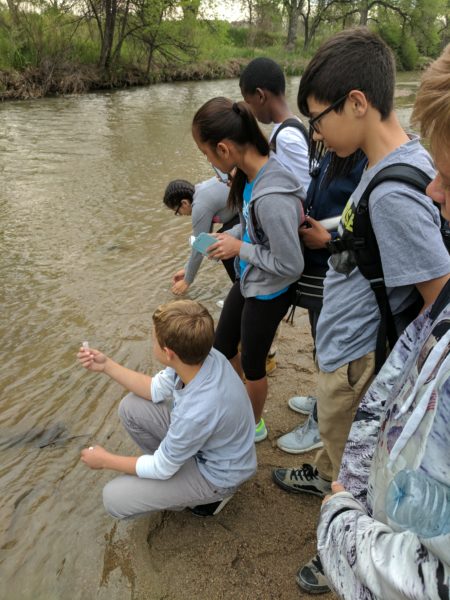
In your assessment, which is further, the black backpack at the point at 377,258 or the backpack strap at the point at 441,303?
the black backpack at the point at 377,258

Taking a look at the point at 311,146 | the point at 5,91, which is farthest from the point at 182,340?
the point at 5,91

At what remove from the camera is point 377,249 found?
141 cm

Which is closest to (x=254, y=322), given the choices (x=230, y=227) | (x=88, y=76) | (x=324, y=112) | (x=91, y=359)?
(x=91, y=359)

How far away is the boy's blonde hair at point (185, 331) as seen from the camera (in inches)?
69.7

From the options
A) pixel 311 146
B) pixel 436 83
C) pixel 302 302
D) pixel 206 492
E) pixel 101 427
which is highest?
pixel 436 83

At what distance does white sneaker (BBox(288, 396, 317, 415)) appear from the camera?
2.79 m

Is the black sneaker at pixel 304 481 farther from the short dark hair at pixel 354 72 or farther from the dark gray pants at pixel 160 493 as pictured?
the short dark hair at pixel 354 72

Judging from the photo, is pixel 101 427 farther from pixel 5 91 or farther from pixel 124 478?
pixel 5 91

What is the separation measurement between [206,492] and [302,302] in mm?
921

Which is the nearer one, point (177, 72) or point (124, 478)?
point (124, 478)

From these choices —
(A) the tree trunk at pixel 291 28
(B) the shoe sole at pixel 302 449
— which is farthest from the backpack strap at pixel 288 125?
(A) the tree trunk at pixel 291 28

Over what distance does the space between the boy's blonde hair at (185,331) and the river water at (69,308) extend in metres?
0.97

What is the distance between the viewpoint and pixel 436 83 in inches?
32.9

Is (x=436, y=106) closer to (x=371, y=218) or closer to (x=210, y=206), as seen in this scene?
(x=371, y=218)
